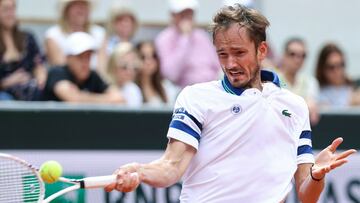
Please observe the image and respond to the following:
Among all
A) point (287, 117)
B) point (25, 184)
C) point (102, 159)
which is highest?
point (287, 117)

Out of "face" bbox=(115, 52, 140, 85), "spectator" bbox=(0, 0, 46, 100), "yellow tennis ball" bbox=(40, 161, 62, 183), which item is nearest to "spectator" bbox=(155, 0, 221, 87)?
"face" bbox=(115, 52, 140, 85)

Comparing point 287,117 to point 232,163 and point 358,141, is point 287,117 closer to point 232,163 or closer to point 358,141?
point 232,163

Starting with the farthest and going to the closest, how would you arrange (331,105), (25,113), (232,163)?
1. (331,105)
2. (25,113)
3. (232,163)

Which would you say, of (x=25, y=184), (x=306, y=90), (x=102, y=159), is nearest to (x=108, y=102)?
(x=102, y=159)

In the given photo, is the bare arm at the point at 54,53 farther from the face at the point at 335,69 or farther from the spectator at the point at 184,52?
the face at the point at 335,69

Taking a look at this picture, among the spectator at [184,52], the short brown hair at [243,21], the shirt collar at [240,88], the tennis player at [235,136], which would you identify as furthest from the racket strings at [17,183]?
the spectator at [184,52]

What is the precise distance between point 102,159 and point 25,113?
2.53 ft

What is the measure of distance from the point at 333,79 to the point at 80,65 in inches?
106

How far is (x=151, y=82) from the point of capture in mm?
9555

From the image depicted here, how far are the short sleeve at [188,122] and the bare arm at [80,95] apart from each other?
12.3 ft

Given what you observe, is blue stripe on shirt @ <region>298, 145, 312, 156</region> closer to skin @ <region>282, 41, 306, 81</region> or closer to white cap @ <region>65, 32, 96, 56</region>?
white cap @ <region>65, 32, 96, 56</region>

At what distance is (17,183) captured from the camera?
5.16 meters

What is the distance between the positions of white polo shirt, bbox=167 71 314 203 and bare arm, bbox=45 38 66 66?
4383 mm

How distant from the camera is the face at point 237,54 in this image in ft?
16.0
